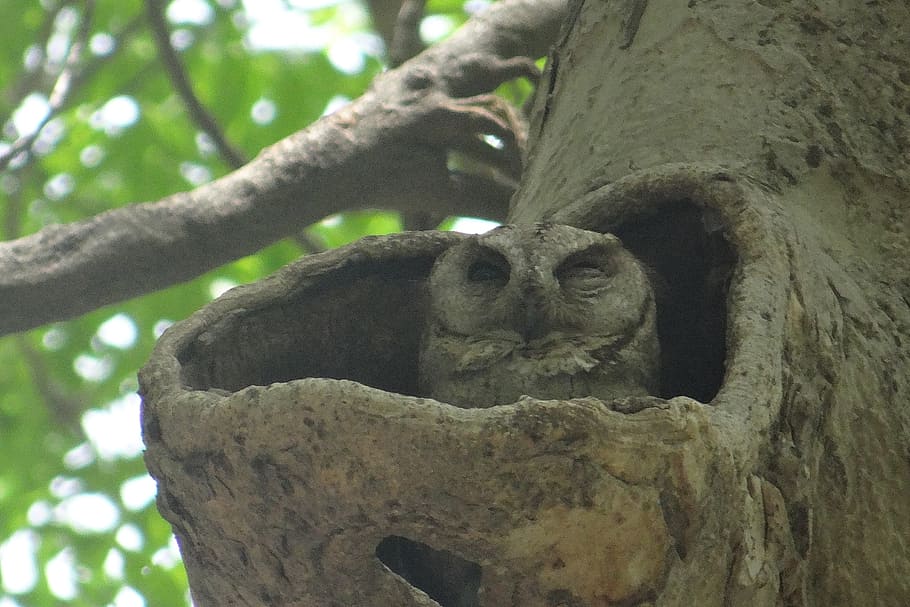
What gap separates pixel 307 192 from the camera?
292 centimetres

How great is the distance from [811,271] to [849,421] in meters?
0.21

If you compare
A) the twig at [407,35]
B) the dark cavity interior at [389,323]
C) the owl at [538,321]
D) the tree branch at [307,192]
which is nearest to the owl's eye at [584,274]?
the owl at [538,321]

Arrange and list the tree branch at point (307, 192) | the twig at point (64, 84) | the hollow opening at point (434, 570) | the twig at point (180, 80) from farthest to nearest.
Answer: the twig at point (180, 80) < the twig at point (64, 84) < the tree branch at point (307, 192) < the hollow opening at point (434, 570)

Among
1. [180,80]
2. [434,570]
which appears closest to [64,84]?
[180,80]

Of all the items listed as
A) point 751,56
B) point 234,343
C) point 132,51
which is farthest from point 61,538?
point 751,56

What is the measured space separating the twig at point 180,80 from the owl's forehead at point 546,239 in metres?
1.98

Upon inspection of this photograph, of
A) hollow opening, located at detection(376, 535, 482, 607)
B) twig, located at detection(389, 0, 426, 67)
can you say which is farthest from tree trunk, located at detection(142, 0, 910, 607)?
twig, located at detection(389, 0, 426, 67)

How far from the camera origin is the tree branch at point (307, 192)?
2.53 metres

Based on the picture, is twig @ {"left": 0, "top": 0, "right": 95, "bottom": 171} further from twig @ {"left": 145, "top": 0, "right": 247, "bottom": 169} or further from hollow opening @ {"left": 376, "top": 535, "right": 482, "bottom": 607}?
hollow opening @ {"left": 376, "top": 535, "right": 482, "bottom": 607}

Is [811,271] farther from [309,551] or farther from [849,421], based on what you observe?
[309,551]

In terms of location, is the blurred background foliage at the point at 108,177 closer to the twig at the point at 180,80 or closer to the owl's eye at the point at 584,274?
the twig at the point at 180,80

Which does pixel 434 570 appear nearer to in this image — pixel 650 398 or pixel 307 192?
pixel 650 398

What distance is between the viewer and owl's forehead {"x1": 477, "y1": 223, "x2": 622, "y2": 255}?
162cm

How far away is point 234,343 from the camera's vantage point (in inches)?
62.4
